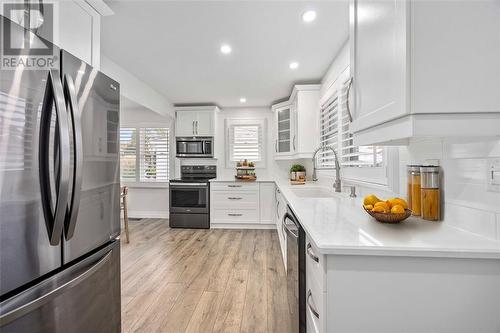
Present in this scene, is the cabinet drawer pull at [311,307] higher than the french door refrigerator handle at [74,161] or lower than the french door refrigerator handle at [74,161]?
lower

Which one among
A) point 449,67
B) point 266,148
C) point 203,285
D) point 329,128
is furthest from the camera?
point 266,148

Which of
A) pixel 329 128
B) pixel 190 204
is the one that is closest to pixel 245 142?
pixel 190 204

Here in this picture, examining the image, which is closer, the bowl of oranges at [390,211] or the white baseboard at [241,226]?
the bowl of oranges at [390,211]

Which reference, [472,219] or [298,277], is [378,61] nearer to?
[472,219]

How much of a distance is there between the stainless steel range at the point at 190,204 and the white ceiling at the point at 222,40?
1776mm

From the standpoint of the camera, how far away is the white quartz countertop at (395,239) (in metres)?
0.81

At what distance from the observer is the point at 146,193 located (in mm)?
5188

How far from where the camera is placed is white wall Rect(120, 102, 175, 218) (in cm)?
509

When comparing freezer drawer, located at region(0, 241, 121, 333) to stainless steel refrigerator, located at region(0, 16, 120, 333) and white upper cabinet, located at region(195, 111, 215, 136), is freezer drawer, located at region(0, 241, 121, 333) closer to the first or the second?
stainless steel refrigerator, located at region(0, 16, 120, 333)

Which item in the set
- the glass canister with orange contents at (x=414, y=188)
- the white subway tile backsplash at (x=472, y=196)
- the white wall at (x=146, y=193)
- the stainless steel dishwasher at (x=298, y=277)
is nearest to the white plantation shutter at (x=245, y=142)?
the white wall at (x=146, y=193)

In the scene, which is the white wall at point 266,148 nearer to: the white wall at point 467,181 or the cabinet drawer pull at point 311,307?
the white wall at point 467,181

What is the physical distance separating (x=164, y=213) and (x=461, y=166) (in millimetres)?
5073

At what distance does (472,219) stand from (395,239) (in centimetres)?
34

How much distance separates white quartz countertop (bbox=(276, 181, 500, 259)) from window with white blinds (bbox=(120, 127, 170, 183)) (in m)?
4.41
